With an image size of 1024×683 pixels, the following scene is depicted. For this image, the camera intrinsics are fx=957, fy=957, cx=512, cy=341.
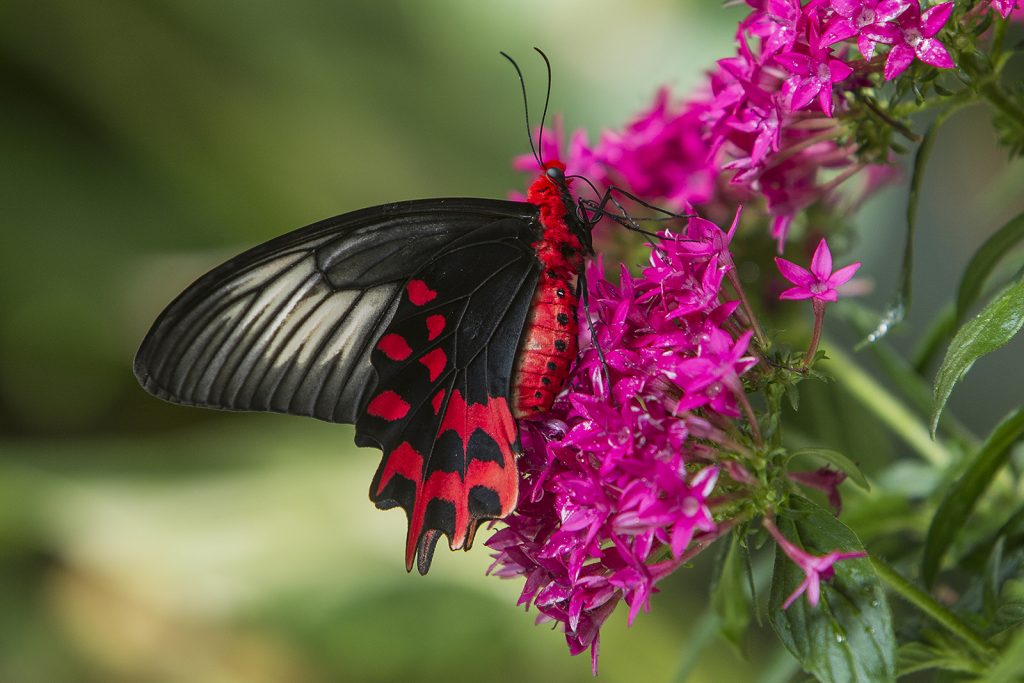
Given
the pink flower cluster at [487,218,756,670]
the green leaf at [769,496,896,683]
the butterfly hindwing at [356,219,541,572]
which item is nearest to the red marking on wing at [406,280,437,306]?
the butterfly hindwing at [356,219,541,572]

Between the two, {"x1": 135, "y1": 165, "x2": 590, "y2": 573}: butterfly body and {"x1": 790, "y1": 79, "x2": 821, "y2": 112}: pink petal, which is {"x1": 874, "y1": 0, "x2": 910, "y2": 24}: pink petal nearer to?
{"x1": 790, "y1": 79, "x2": 821, "y2": 112}: pink petal

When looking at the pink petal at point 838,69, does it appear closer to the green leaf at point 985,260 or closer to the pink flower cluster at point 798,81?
the pink flower cluster at point 798,81

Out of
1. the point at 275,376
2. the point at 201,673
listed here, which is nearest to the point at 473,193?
the point at 201,673

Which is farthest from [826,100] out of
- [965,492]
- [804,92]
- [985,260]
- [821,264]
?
[965,492]

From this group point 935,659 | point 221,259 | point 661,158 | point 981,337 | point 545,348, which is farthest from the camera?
point 221,259

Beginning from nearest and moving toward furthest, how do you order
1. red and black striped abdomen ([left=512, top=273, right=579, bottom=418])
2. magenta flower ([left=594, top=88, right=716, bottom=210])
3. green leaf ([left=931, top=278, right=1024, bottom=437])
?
green leaf ([left=931, top=278, right=1024, bottom=437]), red and black striped abdomen ([left=512, top=273, right=579, bottom=418]), magenta flower ([left=594, top=88, right=716, bottom=210])

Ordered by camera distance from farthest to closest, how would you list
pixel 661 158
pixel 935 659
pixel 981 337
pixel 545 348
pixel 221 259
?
pixel 221 259 → pixel 661 158 → pixel 545 348 → pixel 935 659 → pixel 981 337

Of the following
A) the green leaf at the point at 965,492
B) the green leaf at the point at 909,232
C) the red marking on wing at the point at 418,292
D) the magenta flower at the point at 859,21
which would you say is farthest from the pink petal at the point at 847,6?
the red marking on wing at the point at 418,292

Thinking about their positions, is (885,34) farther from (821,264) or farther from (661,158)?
(661,158)
